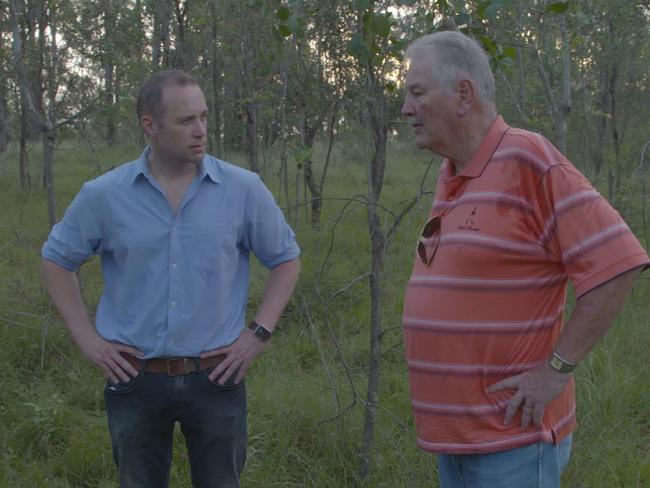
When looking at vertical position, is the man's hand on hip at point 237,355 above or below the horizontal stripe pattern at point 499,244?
below

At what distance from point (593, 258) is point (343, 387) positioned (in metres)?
2.78

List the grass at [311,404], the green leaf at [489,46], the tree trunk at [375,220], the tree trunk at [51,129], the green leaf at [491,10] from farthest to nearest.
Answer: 1. the tree trunk at [51,129]
2. the grass at [311,404]
3. the tree trunk at [375,220]
4. the green leaf at [489,46]
5. the green leaf at [491,10]

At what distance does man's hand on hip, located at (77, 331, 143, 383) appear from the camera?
2.49 metres

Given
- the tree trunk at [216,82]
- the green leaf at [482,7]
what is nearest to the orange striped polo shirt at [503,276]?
the green leaf at [482,7]

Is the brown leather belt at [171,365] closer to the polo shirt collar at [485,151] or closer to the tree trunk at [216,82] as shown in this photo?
the polo shirt collar at [485,151]

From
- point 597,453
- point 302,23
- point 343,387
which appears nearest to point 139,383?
point 302,23

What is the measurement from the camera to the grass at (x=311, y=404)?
3.68 m

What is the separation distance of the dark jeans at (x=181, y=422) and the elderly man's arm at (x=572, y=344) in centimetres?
100

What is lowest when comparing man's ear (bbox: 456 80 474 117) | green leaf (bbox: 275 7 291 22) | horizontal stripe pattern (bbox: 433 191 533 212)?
horizontal stripe pattern (bbox: 433 191 533 212)

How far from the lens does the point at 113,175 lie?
2.57 m

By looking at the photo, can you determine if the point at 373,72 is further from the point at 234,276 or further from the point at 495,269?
the point at 495,269

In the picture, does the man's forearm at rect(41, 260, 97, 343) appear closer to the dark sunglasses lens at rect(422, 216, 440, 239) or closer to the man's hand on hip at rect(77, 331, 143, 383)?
the man's hand on hip at rect(77, 331, 143, 383)

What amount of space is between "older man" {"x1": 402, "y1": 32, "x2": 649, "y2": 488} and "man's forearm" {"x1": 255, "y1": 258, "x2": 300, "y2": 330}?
27.4 inches

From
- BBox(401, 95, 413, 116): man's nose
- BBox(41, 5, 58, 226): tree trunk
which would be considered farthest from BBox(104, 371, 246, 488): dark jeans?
BBox(41, 5, 58, 226): tree trunk
